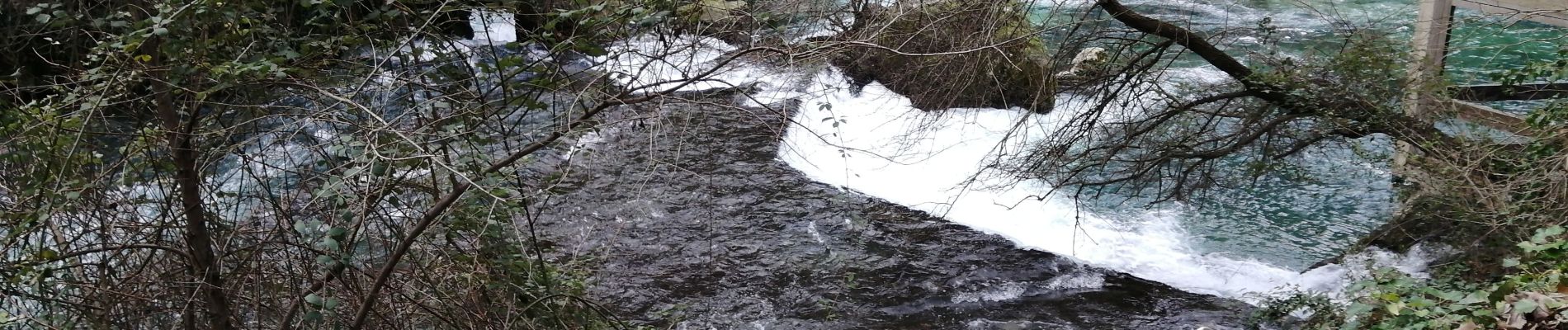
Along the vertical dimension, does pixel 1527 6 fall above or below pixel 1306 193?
above

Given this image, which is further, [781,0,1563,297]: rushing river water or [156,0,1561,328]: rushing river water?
[781,0,1563,297]: rushing river water

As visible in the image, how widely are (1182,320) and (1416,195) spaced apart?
145cm

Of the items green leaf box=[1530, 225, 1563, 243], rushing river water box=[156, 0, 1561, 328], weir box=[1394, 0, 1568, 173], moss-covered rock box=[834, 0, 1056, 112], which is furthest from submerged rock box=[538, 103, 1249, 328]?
green leaf box=[1530, 225, 1563, 243]

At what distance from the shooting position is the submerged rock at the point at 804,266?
620 centimetres

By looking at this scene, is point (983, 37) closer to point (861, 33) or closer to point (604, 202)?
point (861, 33)

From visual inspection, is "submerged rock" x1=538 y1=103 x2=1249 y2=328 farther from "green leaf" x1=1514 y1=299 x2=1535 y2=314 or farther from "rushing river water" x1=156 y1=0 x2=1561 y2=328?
"green leaf" x1=1514 y1=299 x2=1535 y2=314

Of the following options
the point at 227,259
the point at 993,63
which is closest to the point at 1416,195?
the point at 993,63

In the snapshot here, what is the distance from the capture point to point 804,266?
6852mm

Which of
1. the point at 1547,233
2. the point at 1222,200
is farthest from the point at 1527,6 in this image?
the point at 1547,233

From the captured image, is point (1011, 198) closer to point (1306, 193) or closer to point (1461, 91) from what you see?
point (1306, 193)

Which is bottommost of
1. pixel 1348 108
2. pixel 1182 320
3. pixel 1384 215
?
pixel 1182 320

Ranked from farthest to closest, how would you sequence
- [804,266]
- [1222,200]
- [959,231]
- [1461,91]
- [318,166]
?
[1222,200] → [959,231] → [804,266] → [1461,91] → [318,166]

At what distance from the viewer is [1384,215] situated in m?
7.55

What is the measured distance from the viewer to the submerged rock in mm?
6195
